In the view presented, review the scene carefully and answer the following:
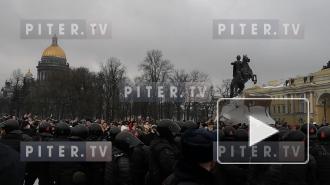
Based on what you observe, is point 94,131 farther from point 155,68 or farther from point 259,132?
point 155,68

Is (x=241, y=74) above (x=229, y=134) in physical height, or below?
above

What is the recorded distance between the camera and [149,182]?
22.9ft

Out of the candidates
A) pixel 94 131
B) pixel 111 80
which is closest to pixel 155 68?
pixel 111 80

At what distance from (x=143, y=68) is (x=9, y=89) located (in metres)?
46.3

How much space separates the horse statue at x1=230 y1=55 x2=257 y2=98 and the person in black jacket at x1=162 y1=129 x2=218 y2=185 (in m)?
23.3

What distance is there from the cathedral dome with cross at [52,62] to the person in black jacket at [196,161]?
273 ft

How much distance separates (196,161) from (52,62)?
90.5 metres

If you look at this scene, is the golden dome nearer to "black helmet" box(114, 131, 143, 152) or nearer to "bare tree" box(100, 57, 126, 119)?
"bare tree" box(100, 57, 126, 119)

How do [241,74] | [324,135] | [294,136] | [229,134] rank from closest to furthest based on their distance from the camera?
1. [294,136]
2. [324,135]
3. [229,134]
4. [241,74]

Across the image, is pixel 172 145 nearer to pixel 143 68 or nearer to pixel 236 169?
pixel 236 169

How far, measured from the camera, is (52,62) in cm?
9131

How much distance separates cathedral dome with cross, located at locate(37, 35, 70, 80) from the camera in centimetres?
8850

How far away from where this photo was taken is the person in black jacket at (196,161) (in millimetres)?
3219

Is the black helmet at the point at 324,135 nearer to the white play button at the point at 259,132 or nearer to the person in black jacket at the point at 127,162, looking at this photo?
the white play button at the point at 259,132
